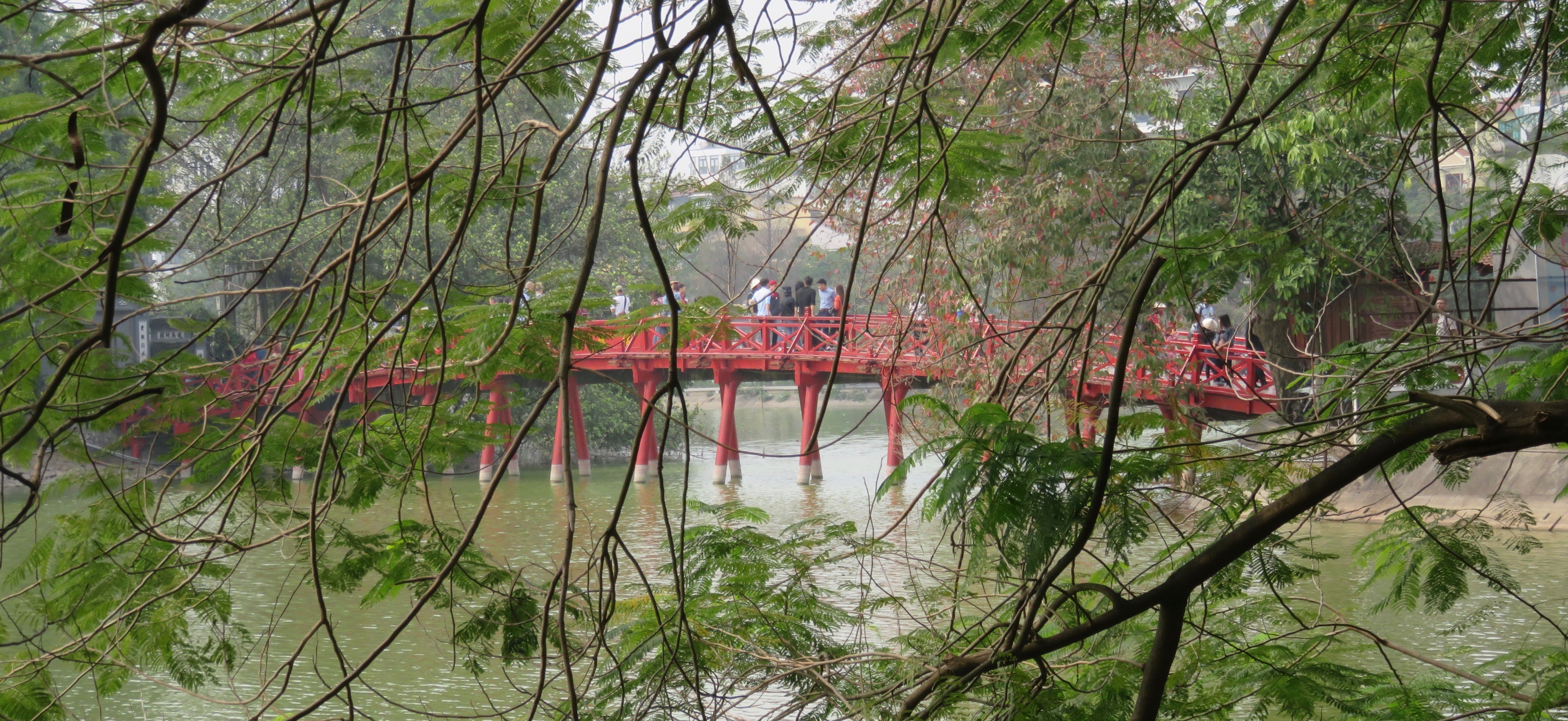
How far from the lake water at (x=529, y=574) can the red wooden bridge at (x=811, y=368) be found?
484 millimetres

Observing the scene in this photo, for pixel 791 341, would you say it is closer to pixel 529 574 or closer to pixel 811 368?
pixel 811 368

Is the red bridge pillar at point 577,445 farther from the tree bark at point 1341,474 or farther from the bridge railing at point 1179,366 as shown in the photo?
the tree bark at point 1341,474

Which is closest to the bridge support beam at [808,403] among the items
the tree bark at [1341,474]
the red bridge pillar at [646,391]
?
the red bridge pillar at [646,391]

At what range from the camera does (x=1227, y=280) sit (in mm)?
2402

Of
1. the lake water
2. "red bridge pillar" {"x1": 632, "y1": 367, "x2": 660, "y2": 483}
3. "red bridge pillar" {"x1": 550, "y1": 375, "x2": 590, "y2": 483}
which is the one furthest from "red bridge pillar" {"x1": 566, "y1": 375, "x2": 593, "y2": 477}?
the lake water

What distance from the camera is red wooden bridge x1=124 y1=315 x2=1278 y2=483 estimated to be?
4195 millimetres

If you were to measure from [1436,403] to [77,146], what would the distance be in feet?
4.20

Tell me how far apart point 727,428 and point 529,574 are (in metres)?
8.03

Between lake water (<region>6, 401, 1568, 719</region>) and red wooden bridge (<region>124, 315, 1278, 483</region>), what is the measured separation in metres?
0.48

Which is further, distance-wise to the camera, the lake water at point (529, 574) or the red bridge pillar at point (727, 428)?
the red bridge pillar at point (727, 428)

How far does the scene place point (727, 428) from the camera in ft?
48.5

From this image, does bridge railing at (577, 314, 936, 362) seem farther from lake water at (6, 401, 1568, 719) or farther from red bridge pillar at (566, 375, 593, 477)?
lake water at (6, 401, 1568, 719)

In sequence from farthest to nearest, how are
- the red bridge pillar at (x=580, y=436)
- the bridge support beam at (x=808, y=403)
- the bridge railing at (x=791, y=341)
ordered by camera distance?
the red bridge pillar at (x=580, y=436), the bridge support beam at (x=808, y=403), the bridge railing at (x=791, y=341)

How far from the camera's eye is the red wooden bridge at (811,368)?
420cm
